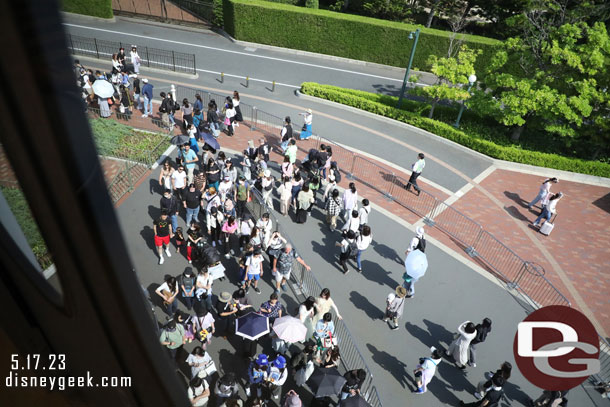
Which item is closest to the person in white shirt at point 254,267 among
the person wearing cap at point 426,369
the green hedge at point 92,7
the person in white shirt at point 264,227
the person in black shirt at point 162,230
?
the person in white shirt at point 264,227

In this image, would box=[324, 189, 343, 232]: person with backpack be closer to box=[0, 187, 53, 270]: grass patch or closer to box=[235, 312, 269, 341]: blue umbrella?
box=[235, 312, 269, 341]: blue umbrella

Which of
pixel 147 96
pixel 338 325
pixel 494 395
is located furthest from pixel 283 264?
pixel 147 96

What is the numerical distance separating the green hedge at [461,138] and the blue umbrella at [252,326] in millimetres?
15777

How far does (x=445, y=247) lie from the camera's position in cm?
1416

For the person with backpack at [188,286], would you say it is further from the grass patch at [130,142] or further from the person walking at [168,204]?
the grass patch at [130,142]

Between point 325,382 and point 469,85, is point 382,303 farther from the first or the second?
point 469,85

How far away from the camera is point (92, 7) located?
101 ft

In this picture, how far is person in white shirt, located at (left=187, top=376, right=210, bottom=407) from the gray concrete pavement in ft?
5.98

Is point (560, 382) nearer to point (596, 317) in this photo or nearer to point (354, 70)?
point (596, 317)

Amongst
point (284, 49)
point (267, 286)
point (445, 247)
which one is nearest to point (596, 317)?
point (445, 247)

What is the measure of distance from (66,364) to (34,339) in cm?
20

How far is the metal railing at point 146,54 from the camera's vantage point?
25.2m

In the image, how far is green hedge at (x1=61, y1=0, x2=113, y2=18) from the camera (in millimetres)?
30609

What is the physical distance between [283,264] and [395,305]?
9.56ft
